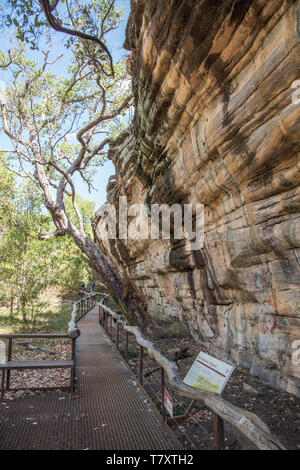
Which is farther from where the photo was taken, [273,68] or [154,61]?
[154,61]

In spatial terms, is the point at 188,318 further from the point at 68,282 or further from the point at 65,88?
the point at 68,282

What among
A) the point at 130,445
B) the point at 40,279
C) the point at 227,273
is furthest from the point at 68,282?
the point at 130,445

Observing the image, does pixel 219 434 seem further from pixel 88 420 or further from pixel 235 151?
pixel 235 151

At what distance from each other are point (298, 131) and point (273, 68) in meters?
0.78

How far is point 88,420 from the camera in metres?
3.58

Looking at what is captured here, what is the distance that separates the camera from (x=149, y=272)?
10336 mm

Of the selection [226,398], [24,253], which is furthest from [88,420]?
[24,253]

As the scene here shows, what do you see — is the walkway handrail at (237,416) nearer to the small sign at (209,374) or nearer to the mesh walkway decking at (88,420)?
the small sign at (209,374)
